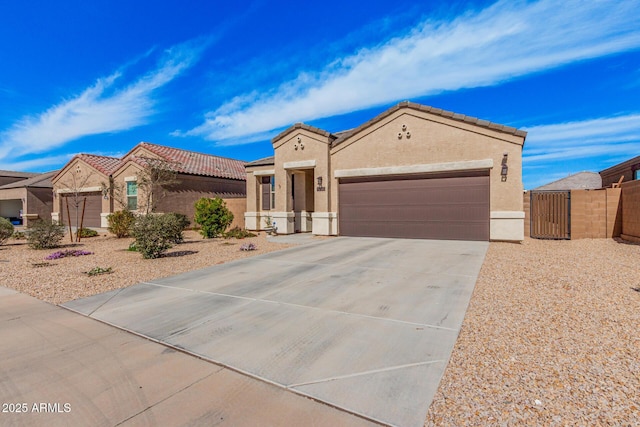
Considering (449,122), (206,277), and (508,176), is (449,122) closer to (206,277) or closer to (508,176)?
(508,176)

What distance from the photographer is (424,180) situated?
1369cm

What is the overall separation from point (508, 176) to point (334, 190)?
757cm

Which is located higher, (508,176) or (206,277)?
(508,176)

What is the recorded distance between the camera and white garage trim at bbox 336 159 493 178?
41.3ft

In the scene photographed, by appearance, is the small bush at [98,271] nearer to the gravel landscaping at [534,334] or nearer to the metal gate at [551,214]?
the gravel landscaping at [534,334]

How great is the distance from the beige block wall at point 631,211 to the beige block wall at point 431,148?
159 inches

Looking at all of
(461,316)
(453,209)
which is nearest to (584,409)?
(461,316)

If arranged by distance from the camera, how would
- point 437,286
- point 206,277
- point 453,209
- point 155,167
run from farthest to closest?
point 155,167 → point 453,209 → point 206,277 → point 437,286

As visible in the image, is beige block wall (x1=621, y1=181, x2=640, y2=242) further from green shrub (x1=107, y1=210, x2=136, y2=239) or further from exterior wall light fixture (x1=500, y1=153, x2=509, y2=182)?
green shrub (x1=107, y1=210, x2=136, y2=239)

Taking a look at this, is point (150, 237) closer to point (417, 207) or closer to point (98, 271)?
point (98, 271)

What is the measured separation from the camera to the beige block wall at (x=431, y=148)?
482 inches

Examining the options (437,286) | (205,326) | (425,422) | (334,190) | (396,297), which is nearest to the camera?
(425,422)

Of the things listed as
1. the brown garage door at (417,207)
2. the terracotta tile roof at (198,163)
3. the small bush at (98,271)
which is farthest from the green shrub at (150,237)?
the terracotta tile roof at (198,163)

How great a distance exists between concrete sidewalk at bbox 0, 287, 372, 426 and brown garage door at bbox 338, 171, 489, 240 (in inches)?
465
